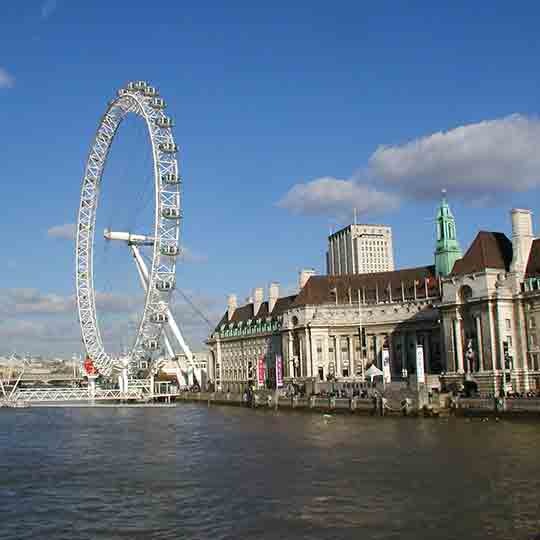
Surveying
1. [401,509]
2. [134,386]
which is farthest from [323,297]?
[401,509]

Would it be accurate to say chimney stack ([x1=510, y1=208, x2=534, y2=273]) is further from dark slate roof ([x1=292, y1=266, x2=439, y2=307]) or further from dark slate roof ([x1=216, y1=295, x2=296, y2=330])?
dark slate roof ([x1=216, y1=295, x2=296, y2=330])

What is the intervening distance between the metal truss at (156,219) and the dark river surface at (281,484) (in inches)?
1297

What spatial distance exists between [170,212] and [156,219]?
1.68 m

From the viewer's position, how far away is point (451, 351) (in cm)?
8369

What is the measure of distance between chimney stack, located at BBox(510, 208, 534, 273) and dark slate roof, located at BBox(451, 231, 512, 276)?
75.1 inches

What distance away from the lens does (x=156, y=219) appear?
88.0m

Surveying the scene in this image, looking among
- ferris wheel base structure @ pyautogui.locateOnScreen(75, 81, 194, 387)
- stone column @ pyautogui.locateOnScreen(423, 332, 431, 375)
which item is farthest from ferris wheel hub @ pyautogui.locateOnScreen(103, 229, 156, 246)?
stone column @ pyautogui.locateOnScreen(423, 332, 431, 375)

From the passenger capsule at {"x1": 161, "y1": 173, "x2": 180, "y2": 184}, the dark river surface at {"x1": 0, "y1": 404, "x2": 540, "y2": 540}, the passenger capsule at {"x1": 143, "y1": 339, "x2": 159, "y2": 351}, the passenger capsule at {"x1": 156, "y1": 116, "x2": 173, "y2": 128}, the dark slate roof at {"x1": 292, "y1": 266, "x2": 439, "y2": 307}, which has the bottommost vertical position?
the dark river surface at {"x1": 0, "y1": 404, "x2": 540, "y2": 540}

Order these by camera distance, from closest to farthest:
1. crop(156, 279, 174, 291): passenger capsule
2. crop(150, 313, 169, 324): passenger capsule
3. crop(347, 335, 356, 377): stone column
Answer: crop(156, 279, 174, 291): passenger capsule < crop(150, 313, 169, 324): passenger capsule < crop(347, 335, 356, 377): stone column

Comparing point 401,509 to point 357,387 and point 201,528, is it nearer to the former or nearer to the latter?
point 201,528

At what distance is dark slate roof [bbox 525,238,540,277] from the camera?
260 ft

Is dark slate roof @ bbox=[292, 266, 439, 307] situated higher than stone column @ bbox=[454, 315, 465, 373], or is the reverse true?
dark slate roof @ bbox=[292, 266, 439, 307]

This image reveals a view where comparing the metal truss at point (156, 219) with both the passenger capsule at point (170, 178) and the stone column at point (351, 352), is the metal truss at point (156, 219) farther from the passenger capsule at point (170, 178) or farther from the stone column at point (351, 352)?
the stone column at point (351, 352)

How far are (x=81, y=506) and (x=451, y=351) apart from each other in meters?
58.1
